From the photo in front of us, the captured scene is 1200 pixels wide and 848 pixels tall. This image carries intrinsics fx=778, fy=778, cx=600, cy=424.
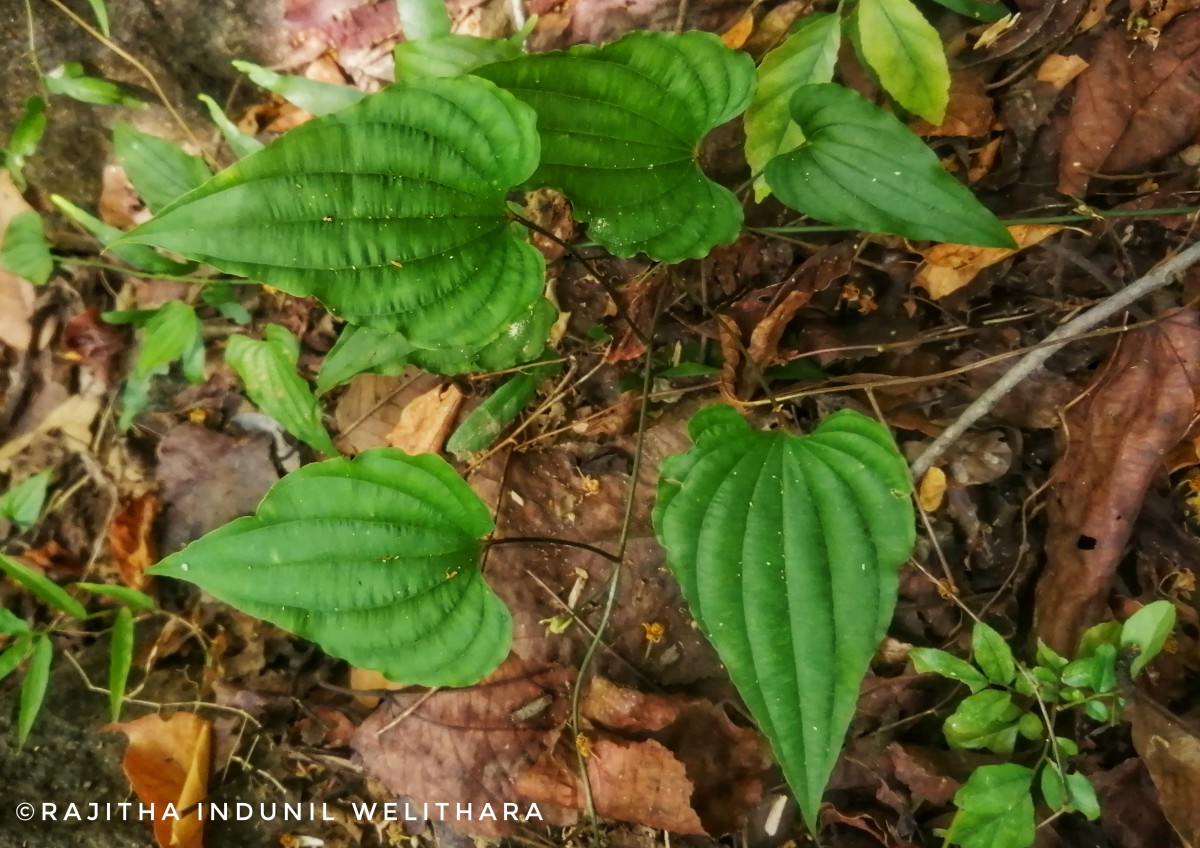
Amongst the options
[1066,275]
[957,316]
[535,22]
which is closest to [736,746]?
[957,316]

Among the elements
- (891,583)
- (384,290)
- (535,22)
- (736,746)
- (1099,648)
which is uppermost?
(535,22)

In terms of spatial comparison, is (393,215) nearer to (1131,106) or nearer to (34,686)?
(1131,106)

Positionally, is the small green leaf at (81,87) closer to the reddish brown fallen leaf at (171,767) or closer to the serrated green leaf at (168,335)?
the serrated green leaf at (168,335)


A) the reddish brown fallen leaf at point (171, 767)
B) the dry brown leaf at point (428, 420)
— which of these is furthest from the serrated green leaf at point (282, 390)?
the reddish brown fallen leaf at point (171, 767)

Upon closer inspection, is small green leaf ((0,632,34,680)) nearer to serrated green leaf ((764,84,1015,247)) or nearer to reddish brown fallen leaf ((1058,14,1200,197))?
serrated green leaf ((764,84,1015,247))

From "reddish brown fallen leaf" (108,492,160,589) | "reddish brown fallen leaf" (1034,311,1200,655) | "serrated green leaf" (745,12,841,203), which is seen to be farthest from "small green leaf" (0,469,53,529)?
"reddish brown fallen leaf" (1034,311,1200,655)

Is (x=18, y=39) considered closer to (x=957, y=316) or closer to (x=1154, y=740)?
(x=957, y=316)
